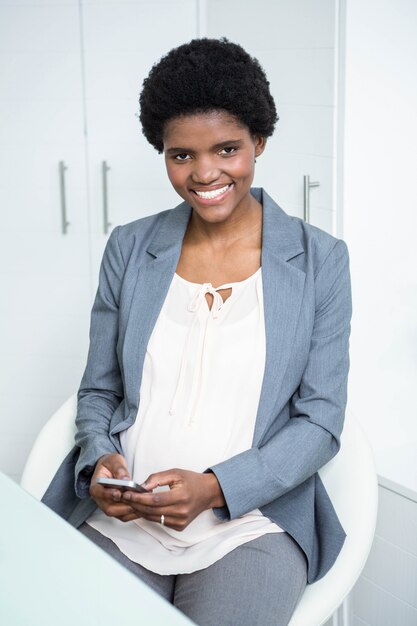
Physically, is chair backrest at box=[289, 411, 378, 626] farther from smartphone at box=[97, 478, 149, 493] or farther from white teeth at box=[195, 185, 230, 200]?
white teeth at box=[195, 185, 230, 200]

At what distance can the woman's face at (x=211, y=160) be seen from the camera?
1.52m

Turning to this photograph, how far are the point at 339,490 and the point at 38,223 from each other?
1.57m

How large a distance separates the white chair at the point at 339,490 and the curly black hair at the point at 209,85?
59cm

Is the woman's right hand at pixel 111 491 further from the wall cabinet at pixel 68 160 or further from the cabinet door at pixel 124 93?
the cabinet door at pixel 124 93

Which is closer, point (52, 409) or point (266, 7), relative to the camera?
point (266, 7)

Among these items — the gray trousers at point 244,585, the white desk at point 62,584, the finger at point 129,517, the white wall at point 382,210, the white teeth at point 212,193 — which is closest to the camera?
the white desk at point 62,584

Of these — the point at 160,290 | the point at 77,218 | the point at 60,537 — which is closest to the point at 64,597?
the point at 60,537

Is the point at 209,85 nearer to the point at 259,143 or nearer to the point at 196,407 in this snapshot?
the point at 259,143

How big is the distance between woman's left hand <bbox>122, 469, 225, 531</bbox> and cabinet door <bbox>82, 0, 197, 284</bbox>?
143cm

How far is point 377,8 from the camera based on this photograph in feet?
6.64

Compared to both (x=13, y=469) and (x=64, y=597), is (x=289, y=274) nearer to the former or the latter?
(x=64, y=597)

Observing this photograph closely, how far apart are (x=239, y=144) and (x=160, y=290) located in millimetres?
297

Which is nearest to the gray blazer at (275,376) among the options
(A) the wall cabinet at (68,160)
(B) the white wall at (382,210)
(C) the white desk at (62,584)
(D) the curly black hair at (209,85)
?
(D) the curly black hair at (209,85)

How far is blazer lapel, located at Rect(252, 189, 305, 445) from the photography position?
59.6 inches
